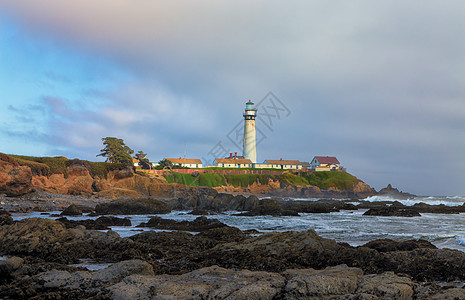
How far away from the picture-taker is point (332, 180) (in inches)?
3442

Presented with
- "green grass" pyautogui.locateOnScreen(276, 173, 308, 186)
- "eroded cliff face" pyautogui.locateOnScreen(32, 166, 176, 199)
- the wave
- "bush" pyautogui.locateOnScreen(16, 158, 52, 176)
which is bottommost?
the wave

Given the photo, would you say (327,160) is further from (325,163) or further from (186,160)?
(186,160)

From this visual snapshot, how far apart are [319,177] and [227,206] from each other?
192 ft

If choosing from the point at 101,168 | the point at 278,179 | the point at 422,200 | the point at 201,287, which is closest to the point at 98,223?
the point at 201,287

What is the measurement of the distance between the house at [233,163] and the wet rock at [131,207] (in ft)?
214

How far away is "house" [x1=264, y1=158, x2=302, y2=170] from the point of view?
105 m

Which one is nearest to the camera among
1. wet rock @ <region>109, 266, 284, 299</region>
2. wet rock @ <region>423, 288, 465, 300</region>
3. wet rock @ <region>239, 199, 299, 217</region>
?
wet rock @ <region>423, 288, 465, 300</region>

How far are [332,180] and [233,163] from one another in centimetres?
2487

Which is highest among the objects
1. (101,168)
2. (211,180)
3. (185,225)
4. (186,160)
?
(186,160)

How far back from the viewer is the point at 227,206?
119 ft

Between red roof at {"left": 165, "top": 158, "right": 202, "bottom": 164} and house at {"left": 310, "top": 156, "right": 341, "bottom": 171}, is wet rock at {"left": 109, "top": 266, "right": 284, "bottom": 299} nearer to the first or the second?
house at {"left": 310, "top": 156, "right": 341, "bottom": 171}

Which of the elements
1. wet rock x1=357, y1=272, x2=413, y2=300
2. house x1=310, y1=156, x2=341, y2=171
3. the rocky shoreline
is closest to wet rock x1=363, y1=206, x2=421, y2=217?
the rocky shoreline

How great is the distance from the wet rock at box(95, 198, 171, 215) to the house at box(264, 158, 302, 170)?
7532cm

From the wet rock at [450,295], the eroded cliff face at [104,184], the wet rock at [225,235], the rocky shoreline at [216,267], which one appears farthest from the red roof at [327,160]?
the wet rock at [450,295]
